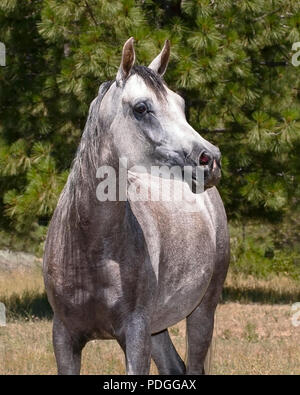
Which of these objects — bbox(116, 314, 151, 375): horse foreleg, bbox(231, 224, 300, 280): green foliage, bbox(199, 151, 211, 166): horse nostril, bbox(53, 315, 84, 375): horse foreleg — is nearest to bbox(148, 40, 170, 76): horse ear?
bbox(199, 151, 211, 166): horse nostril

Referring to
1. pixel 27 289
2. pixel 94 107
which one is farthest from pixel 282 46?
pixel 94 107

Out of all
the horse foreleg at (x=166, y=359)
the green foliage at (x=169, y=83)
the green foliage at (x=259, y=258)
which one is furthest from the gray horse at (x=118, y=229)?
the green foliage at (x=259, y=258)

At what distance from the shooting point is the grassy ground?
6672 mm

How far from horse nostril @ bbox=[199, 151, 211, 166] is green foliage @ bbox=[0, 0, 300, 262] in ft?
17.6

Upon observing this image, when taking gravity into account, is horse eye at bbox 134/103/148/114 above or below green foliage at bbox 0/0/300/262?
above

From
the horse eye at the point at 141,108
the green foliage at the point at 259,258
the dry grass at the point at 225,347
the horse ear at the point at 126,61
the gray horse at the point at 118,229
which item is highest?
the horse ear at the point at 126,61

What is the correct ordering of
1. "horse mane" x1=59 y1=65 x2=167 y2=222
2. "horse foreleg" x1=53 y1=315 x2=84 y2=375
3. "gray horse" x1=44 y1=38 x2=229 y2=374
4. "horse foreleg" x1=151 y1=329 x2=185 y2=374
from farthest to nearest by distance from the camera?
"horse foreleg" x1=151 y1=329 x2=185 y2=374
"horse foreleg" x1=53 y1=315 x2=84 y2=375
"horse mane" x1=59 y1=65 x2=167 y2=222
"gray horse" x1=44 y1=38 x2=229 y2=374

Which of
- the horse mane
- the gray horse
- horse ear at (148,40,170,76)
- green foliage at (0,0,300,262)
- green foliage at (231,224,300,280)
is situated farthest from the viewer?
Result: green foliage at (231,224,300,280)

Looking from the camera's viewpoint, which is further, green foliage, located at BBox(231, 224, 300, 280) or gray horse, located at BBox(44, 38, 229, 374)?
green foliage, located at BBox(231, 224, 300, 280)

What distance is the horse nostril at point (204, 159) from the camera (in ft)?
11.8

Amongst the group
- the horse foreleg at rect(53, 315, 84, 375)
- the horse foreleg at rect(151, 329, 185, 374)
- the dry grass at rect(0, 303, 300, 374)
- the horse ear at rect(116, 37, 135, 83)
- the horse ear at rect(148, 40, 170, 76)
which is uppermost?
the horse ear at rect(116, 37, 135, 83)

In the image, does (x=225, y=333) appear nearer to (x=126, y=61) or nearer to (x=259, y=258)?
(x=259, y=258)

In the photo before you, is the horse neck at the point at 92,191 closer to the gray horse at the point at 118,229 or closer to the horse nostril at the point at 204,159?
the gray horse at the point at 118,229

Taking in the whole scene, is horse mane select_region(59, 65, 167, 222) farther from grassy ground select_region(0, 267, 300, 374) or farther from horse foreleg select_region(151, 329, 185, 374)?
grassy ground select_region(0, 267, 300, 374)
